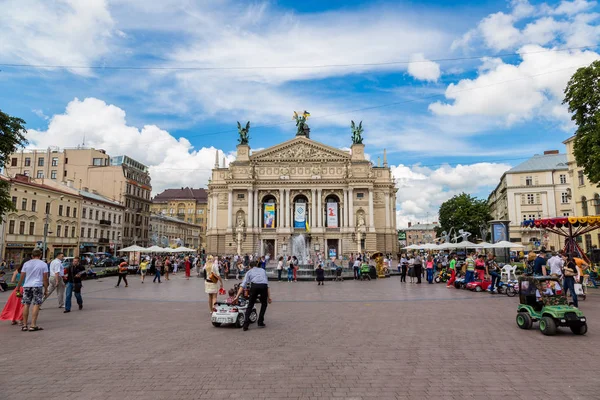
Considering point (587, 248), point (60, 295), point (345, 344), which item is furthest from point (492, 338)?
point (587, 248)

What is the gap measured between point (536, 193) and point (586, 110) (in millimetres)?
47113

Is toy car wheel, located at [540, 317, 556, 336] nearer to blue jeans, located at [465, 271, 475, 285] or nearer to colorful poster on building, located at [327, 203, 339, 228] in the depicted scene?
blue jeans, located at [465, 271, 475, 285]

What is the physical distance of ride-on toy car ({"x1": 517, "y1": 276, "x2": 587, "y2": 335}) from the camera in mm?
9688

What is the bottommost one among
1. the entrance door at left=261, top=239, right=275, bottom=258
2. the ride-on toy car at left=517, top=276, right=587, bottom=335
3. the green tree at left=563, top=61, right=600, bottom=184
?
the ride-on toy car at left=517, top=276, right=587, bottom=335

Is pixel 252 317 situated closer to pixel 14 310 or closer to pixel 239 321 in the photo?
pixel 239 321

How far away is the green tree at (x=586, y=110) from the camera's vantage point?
84.5ft

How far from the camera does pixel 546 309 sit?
1002cm

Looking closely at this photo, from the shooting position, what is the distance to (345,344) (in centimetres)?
908

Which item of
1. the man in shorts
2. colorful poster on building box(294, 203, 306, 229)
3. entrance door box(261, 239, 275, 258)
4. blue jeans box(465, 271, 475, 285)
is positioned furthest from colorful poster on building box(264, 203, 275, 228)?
the man in shorts

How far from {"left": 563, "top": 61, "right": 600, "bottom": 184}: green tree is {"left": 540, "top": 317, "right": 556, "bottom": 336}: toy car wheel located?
20172mm

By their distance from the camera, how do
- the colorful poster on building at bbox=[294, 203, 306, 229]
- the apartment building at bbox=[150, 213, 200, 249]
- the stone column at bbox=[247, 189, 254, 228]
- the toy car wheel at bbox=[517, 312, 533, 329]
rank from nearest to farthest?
1. the toy car wheel at bbox=[517, 312, 533, 329]
2. the stone column at bbox=[247, 189, 254, 228]
3. the colorful poster on building at bbox=[294, 203, 306, 229]
4. the apartment building at bbox=[150, 213, 200, 249]

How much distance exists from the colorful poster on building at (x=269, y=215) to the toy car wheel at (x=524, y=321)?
62.9 meters

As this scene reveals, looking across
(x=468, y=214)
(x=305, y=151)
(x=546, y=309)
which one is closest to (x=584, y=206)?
(x=468, y=214)

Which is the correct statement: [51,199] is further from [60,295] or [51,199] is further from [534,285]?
[534,285]
